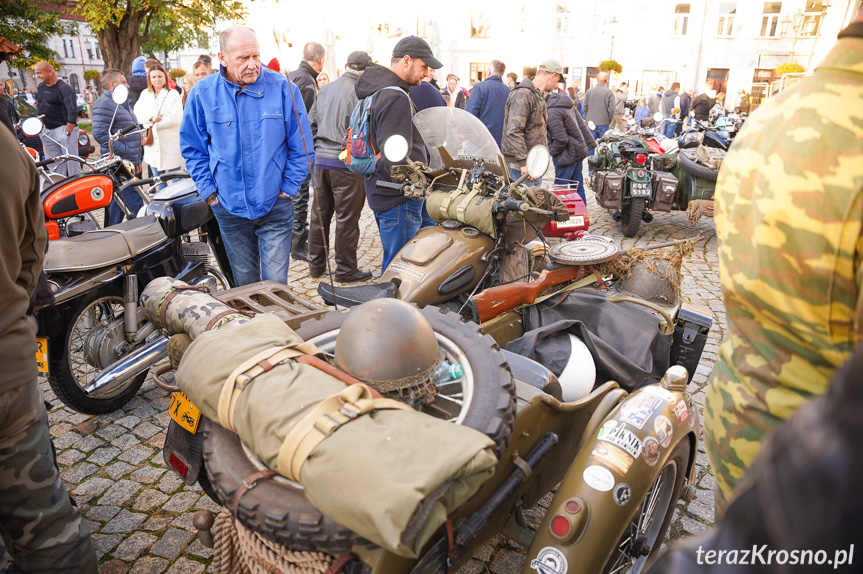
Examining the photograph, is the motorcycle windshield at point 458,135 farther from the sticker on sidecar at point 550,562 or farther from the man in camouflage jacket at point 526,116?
the man in camouflage jacket at point 526,116

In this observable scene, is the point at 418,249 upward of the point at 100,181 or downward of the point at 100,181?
→ downward

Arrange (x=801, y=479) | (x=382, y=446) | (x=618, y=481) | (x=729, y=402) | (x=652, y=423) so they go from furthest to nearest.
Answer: (x=652, y=423), (x=618, y=481), (x=729, y=402), (x=382, y=446), (x=801, y=479)

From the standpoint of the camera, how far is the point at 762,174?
1.17 m

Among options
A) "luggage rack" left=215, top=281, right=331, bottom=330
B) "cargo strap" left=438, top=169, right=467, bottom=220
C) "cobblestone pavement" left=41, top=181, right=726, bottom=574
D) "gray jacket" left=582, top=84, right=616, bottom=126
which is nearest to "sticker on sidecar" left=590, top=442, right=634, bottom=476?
"cobblestone pavement" left=41, top=181, right=726, bottom=574

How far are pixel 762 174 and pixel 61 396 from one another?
11.6ft

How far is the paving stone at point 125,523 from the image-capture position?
2.62 meters

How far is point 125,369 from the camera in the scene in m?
3.27

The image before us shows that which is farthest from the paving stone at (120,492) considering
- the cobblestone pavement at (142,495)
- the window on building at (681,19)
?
the window on building at (681,19)

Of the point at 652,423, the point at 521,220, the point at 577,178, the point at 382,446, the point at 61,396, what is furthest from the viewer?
the point at 577,178

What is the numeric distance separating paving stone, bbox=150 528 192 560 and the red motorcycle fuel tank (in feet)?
6.91

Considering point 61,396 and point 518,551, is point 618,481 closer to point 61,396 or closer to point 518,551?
point 518,551

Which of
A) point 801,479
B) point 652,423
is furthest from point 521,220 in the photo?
point 801,479

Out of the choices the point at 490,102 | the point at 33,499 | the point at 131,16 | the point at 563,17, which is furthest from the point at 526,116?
the point at 563,17

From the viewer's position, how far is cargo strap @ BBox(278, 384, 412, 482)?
1209mm
